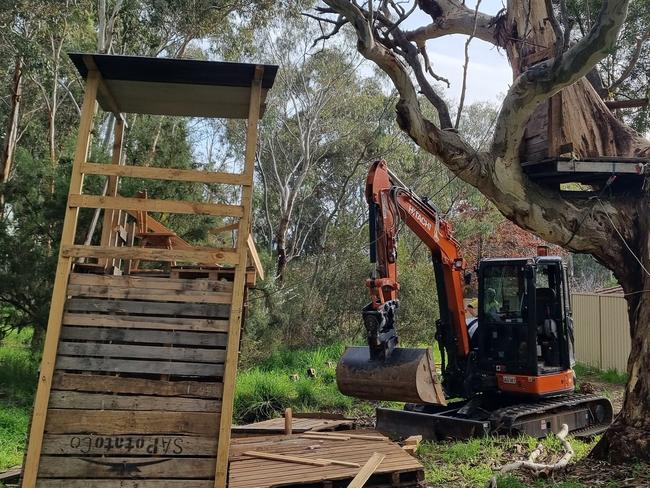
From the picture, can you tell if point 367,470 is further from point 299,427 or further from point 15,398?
point 15,398

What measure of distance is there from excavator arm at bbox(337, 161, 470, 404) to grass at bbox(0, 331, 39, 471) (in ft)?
13.8

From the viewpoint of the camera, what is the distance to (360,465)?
5.87 meters

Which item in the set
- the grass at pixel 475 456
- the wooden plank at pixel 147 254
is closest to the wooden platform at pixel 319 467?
the grass at pixel 475 456

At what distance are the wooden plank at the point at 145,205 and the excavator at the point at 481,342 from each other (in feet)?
11.0

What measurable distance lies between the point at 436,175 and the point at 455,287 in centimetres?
1523

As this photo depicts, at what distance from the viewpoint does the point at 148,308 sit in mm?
5102

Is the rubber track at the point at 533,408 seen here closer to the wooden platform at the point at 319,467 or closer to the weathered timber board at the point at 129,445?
the wooden platform at the point at 319,467

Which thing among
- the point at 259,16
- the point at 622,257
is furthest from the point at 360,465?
the point at 259,16

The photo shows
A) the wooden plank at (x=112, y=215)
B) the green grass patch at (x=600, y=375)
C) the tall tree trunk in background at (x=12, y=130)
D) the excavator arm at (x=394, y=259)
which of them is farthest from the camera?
the tall tree trunk in background at (x=12, y=130)

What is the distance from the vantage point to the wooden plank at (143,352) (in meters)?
4.97

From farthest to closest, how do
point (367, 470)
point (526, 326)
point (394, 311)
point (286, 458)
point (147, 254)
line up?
point (526, 326), point (394, 311), point (286, 458), point (367, 470), point (147, 254)

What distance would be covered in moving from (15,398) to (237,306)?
699 centimetres

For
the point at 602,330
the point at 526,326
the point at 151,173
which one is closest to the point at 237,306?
the point at 151,173

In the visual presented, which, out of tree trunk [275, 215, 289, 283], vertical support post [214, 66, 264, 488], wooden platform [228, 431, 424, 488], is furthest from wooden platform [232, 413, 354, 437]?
tree trunk [275, 215, 289, 283]
